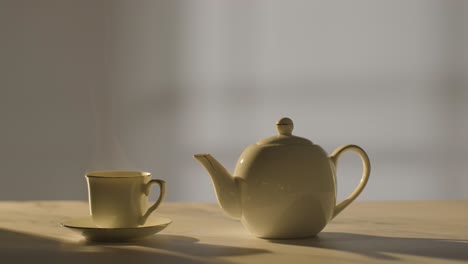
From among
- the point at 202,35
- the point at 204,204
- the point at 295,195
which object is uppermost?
the point at 202,35

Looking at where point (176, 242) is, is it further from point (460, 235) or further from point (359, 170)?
point (359, 170)

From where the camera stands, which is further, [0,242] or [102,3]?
[102,3]

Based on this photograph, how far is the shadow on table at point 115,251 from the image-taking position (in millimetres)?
876

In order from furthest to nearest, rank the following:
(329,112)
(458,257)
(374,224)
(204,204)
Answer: (329,112), (204,204), (374,224), (458,257)

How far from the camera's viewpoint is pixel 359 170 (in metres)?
3.52

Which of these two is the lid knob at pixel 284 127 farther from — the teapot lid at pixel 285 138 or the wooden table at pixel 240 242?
the wooden table at pixel 240 242

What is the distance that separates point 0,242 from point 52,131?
8.99 ft

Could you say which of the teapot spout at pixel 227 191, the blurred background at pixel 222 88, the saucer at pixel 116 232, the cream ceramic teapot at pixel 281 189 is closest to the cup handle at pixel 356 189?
the cream ceramic teapot at pixel 281 189

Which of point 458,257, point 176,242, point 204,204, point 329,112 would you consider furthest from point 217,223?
point 329,112

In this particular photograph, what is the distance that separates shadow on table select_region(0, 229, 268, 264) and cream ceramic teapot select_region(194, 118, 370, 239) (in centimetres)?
9

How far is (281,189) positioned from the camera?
1025 mm

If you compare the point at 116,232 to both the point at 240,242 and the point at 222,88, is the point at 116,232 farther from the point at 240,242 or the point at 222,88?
the point at 222,88

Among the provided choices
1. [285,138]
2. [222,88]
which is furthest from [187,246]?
[222,88]

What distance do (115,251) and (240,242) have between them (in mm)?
182
